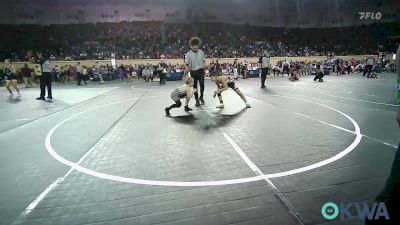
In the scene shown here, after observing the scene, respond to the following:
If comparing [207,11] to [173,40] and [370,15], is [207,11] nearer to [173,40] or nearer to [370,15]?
[173,40]

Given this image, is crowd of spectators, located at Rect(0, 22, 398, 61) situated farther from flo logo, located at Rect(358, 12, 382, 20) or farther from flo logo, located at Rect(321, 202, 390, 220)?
flo logo, located at Rect(321, 202, 390, 220)

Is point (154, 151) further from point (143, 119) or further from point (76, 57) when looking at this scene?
point (76, 57)

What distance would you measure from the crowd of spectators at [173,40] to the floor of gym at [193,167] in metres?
24.8

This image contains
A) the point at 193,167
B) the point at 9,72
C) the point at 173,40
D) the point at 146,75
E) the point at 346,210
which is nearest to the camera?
the point at 346,210

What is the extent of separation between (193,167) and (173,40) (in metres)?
31.9

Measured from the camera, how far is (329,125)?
6.42 m

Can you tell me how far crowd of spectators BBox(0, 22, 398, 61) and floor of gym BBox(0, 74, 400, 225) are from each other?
81.2 ft

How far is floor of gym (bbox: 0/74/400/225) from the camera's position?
296 cm

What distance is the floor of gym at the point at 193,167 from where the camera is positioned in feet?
9.71

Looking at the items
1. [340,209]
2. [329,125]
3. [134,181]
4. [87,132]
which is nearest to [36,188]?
[134,181]

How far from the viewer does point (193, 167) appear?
4.12 meters

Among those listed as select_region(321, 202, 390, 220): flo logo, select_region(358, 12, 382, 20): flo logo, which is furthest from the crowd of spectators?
select_region(321, 202, 390, 220): flo logo

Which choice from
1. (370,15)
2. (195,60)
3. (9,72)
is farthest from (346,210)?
(370,15)

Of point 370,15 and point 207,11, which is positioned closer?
point 207,11
